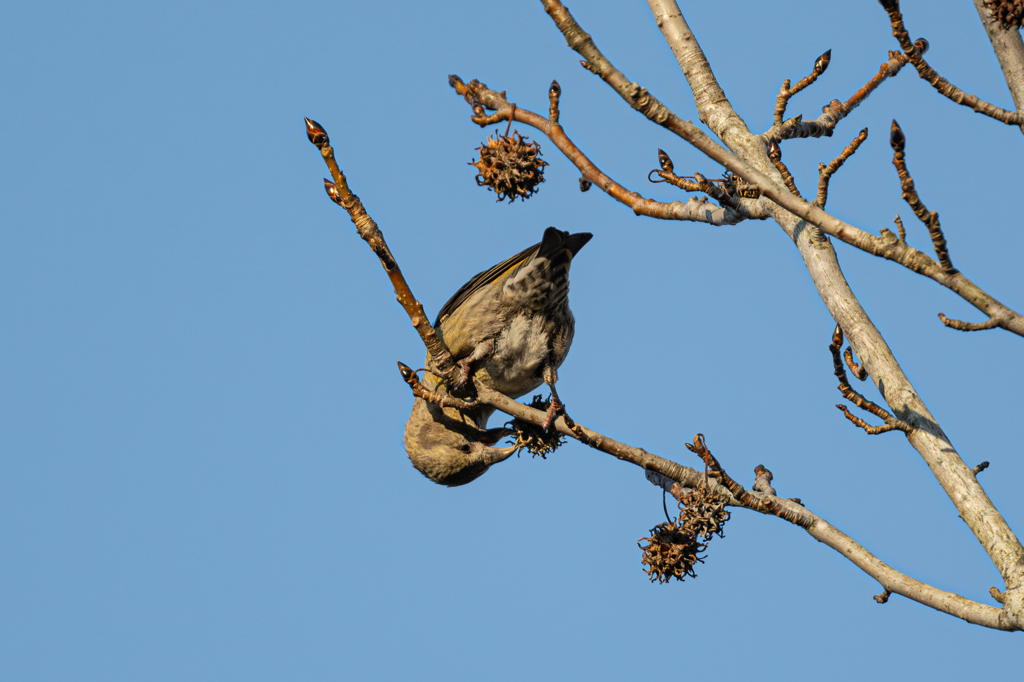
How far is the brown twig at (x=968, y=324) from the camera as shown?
3.35 metres

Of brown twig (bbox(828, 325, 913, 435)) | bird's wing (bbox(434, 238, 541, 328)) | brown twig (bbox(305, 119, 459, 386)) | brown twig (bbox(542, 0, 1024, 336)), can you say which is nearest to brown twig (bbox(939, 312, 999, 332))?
brown twig (bbox(542, 0, 1024, 336))

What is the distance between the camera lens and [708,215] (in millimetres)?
4699

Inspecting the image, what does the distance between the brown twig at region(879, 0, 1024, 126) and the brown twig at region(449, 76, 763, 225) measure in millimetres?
945

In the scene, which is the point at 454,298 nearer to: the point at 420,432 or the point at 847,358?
the point at 420,432

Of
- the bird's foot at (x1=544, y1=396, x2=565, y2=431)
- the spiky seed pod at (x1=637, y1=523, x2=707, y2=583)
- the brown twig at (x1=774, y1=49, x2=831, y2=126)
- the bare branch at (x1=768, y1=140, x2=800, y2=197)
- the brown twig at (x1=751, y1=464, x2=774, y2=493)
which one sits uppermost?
the brown twig at (x1=774, y1=49, x2=831, y2=126)

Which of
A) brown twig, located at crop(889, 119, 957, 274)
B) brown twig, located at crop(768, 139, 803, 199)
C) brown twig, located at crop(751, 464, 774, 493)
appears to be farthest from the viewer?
brown twig, located at crop(751, 464, 774, 493)

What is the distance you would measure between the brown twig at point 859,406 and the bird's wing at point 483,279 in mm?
2337

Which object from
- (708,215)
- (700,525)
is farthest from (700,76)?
(700,525)

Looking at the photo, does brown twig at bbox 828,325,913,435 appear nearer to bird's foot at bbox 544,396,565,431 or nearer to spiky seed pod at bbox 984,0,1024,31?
bird's foot at bbox 544,396,565,431

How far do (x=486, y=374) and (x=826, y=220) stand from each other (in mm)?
3344

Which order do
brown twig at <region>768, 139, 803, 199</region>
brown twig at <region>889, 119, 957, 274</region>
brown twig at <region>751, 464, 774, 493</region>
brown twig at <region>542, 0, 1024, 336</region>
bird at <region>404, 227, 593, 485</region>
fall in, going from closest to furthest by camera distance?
brown twig at <region>889, 119, 957, 274</region> < brown twig at <region>542, 0, 1024, 336</region> < brown twig at <region>768, 139, 803, 199</region> < brown twig at <region>751, 464, 774, 493</region> < bird at <region>404, 227, 593, 485</region>

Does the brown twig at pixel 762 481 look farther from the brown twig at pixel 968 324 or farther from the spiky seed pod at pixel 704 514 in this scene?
the brown twig at pixel 968 324

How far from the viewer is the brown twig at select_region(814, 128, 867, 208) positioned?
3.90 metres

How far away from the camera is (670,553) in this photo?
4582 millimetres
